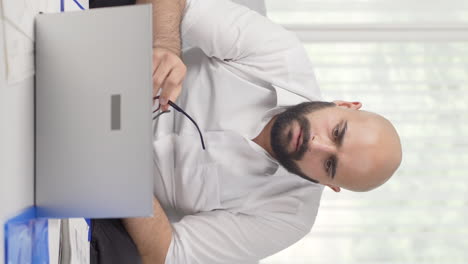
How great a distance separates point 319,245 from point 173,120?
2.70 ft

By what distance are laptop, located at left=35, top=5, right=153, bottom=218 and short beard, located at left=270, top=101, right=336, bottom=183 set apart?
0.69 metres

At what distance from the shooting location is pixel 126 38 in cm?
63

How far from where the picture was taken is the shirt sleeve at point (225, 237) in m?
1.22

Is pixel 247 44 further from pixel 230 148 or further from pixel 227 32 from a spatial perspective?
pixel 230 148

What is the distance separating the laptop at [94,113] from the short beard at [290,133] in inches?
27.0

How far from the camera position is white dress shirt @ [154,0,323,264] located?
4.10 ft

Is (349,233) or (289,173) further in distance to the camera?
(349,233)

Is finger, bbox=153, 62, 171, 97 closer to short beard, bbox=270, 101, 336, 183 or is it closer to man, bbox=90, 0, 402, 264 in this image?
man, bbox=90, 0, 402, 264

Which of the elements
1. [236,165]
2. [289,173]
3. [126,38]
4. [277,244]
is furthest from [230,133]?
[126,38]

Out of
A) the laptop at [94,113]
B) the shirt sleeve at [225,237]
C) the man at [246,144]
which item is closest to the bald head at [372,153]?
the man at [246,144]

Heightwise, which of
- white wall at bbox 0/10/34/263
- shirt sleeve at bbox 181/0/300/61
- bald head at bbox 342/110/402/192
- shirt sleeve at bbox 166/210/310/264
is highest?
shirt sleeve at bbox 181/0/300/61

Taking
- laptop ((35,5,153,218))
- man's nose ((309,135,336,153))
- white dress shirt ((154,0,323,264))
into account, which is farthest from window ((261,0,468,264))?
laptop ((35,5,153,218))

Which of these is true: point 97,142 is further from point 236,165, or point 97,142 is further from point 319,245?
point 319,245

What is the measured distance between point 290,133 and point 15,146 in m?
0.78
